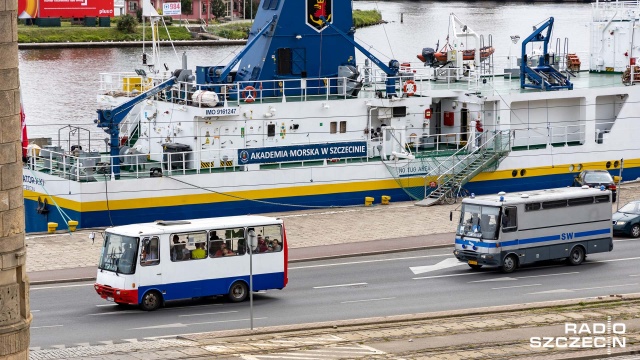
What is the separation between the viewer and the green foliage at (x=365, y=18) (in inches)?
5891

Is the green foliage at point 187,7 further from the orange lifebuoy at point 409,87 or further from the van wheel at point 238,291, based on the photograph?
the van wheel at point 238,291

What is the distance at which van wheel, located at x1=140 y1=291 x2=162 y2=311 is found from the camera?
3250cm

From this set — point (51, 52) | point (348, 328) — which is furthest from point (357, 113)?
point (51, 52)

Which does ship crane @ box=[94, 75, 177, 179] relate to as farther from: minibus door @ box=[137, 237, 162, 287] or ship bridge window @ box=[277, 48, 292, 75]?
minibus door @ box=[137, 237, 162, 287]

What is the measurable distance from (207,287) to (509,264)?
9.25m

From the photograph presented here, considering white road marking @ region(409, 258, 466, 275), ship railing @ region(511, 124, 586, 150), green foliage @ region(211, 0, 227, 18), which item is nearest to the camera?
white road marking @ region(409, 258, 466, 275)

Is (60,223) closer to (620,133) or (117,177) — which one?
(117,177)

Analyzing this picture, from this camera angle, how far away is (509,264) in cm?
3722

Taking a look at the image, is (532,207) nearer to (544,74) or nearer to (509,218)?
(509,218)

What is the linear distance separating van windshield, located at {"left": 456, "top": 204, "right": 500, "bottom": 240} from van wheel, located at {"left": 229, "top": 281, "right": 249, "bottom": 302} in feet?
23.3

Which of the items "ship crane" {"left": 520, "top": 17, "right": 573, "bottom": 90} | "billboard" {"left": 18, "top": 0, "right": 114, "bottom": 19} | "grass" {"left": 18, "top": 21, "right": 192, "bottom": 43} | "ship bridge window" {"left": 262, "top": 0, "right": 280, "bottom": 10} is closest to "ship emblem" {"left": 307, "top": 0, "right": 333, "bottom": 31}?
Result: "ship bridge window" {"left": 262, "top": 0, "right": 280, "bottom": 10}

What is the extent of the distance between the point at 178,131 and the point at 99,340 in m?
18.1

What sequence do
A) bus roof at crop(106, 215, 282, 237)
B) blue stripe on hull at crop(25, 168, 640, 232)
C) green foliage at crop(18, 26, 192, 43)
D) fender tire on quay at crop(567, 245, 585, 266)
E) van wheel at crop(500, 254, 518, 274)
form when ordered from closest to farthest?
bus roof at crop(106, 215, 282, 237)
van wheel at crop(500, 254, 518, 274)
fender tire on quay at crop(567, 245, 585, 266)
blue stripe on hull at crop(25, 168, 640, 232)
green foliage at crop(18, 26, 192, 43)

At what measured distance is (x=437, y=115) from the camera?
51.6 m
